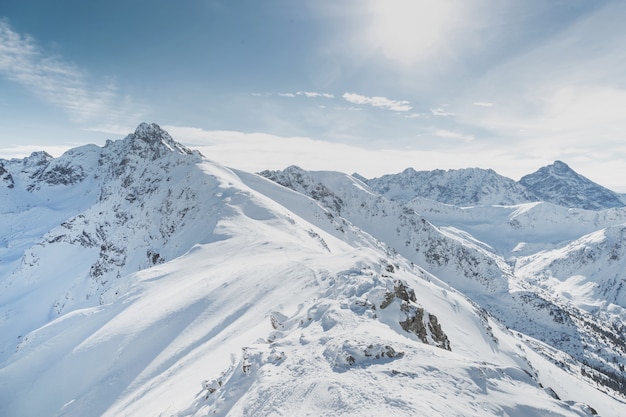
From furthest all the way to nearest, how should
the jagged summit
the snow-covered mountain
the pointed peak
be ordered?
1. the pointed peak
2. the jagged summit
3. the snow-covered mountain

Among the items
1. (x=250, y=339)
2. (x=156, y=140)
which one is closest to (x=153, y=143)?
(x=156, y=140)

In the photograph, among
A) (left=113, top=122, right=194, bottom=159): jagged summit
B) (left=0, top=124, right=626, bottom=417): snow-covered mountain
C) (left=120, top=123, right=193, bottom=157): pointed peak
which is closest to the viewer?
(left=0, top=124, right=626, bottom=417): snow-covered mountain

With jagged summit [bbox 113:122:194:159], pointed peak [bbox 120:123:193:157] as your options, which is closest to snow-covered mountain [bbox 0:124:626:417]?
jagged summit [bbox 113:122:194:159]

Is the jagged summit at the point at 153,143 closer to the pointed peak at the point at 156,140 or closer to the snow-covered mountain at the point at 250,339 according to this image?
the pointed peak at the point at 156,140

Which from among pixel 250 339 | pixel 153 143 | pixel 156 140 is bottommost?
pixel 250 339

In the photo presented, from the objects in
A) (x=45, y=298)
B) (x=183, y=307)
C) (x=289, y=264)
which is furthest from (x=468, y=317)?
(x=45, y=298)

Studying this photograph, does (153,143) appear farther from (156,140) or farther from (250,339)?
(250,339)

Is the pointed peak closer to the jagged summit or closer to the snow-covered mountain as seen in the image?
the jagged summit

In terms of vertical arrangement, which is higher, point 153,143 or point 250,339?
point 153,143

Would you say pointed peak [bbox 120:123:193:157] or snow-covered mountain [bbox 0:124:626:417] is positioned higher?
pointed peak [bbox 120:123:193:157]

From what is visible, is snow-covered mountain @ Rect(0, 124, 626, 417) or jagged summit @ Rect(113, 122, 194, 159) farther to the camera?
jagged summit @ Rect(113, 122, 194, 159)

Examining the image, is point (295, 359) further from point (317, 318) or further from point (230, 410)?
point (317, 318)

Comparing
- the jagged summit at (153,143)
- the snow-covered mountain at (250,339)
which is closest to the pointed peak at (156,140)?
the jagged summit at (153,143)
